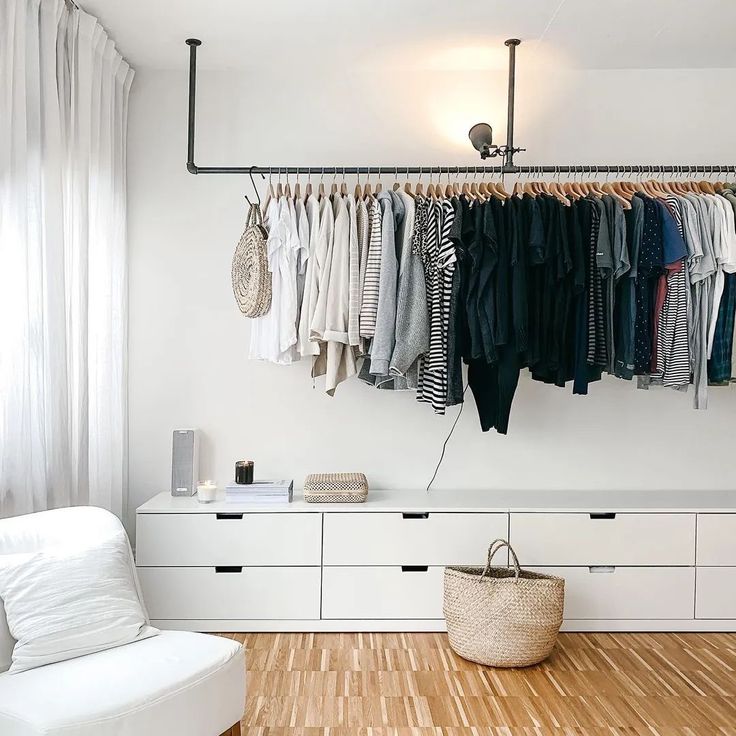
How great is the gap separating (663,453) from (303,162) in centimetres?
227

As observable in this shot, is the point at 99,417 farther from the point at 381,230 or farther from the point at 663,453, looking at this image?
the point at 663,453

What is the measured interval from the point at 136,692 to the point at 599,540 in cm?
217

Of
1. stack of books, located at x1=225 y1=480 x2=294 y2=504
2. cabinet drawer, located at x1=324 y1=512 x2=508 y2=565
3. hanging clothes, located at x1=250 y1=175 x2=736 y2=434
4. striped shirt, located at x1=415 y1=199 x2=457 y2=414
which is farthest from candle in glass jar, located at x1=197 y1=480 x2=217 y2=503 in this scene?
striped shirt, located at x1=415 y1=199 x2=457 y2=414

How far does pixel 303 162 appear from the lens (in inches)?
154

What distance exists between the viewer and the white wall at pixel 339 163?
3.89 m

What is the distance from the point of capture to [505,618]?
3.03m

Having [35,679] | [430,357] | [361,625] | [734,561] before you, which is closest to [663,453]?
[734,561]

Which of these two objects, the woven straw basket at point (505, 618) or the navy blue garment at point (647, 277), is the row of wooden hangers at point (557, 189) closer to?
the navy blue garment at point (647, 277)

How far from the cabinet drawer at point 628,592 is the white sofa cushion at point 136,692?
5.57ft

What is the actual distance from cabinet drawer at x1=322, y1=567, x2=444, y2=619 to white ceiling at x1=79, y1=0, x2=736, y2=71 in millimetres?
2303

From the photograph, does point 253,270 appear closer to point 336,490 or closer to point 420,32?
point 336,490

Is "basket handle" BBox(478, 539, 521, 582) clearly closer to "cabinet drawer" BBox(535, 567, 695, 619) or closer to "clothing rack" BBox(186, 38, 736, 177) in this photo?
"cabinet drawer" BBox(535, 567, 695, 619)

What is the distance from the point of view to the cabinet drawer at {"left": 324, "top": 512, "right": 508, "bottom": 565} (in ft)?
11.3

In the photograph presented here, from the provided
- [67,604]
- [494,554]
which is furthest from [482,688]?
[67,604]
